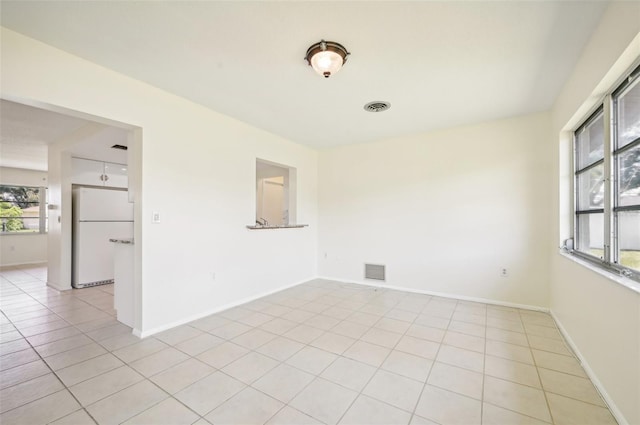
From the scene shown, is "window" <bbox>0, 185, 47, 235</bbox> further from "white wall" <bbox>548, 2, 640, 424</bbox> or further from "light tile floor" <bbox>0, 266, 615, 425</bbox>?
"white wall" <bbox>548, 2, 640, 424</bbox>

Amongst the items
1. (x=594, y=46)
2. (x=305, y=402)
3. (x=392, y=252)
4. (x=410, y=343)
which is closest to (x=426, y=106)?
(x=594, y=46)

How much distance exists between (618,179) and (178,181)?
12.6 ft

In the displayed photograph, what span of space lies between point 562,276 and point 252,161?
3.97 m

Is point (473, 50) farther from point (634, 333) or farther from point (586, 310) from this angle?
point (586, 310)

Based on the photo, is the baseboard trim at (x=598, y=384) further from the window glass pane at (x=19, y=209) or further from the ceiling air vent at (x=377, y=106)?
the window glass pane at (x=19, y=209)

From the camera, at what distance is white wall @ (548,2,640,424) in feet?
4.70

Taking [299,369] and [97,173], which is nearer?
[299,369]

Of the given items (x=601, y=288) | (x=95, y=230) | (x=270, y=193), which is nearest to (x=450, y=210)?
(x=601, y=288)

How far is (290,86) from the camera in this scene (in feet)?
8.92

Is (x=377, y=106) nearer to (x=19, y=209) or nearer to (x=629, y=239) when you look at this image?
(x=629, y=239)

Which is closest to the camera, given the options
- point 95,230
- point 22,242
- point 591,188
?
point 591,188

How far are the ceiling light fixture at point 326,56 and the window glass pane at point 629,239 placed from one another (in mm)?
2235

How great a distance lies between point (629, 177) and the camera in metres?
1.75

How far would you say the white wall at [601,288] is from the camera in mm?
1433
